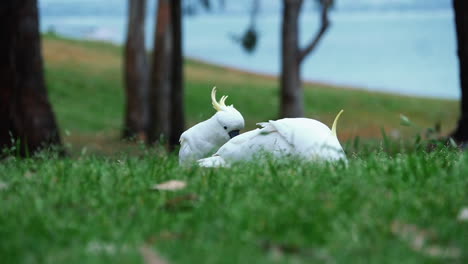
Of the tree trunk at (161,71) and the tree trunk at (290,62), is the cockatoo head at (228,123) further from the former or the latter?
the tree trunk at (161,71)

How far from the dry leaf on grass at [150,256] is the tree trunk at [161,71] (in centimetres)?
1882

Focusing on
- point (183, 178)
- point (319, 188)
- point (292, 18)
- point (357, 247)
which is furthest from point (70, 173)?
point (292, 18)

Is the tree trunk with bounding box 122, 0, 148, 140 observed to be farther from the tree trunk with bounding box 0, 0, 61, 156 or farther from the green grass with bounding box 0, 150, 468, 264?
the green grass with bounding box 0, 150, 468, 264

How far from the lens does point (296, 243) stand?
3.59 m

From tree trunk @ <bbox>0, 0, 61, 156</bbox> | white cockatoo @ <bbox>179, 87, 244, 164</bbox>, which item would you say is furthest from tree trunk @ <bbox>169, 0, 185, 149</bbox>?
white cockatoo @ <bbox>179, 87, 244, 164</bbox>

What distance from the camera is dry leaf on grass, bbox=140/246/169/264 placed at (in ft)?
11.1

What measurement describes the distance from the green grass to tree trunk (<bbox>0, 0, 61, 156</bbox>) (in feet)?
23.7

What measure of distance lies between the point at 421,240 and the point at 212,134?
3008 millimetres

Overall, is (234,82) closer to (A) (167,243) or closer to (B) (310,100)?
(B) (310,100)

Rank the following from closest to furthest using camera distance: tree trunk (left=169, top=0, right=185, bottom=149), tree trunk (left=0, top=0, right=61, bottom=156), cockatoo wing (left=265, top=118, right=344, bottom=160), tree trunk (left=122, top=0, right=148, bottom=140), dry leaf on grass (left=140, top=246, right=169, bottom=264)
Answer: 1. dry leaf on grass (left=140, top=246, right=169, bottom=264)
2. cockatoo wing (left=265, top=118, right=344, bottom=160)
3. tree trunk (left=0, top=0, right=61, bottom=156)
4. tree trunk (left=169, top=0, right=185, bottom=149)
5. tree trunk (left=122, top=0, right=148, bottom=140)

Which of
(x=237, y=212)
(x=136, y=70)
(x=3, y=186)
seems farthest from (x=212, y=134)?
(x=136, y=70)

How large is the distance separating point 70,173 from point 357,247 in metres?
2.35

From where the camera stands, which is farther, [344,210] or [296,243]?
[344,210]

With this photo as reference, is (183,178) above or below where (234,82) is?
above
